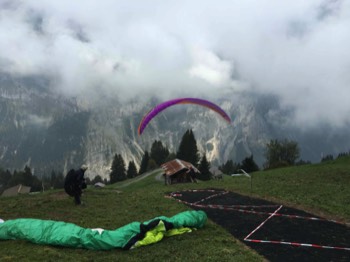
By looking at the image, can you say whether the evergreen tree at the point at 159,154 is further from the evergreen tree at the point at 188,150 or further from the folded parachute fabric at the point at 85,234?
the folded parachute fabric at the point at 85,234

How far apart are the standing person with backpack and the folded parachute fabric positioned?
7859mm

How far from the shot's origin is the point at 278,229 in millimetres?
17828

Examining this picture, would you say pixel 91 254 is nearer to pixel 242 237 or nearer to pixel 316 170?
pixel 242 237

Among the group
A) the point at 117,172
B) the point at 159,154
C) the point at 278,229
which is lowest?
the point at 278,229

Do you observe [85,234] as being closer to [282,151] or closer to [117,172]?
[117,172]

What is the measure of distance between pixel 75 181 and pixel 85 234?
30.5ft

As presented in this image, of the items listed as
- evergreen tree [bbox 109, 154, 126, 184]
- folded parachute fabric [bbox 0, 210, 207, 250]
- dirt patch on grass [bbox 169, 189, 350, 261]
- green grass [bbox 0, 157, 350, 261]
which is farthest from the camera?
evergreen tree [bbox 109, 154, 126, 184]

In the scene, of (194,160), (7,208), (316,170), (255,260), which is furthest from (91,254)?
(194,160)

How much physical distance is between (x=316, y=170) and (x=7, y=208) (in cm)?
3680

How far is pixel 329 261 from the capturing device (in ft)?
43.1

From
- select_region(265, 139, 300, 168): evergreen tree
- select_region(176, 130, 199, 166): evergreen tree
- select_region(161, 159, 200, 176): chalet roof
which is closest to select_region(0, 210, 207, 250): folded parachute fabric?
select_region(161, 159, 200, 176): chalet roof

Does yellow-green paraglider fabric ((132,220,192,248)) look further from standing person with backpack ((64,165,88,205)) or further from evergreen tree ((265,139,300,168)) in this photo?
evergreen tree ((265,139,300,168))

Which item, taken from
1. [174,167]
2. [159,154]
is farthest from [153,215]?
[159,154]

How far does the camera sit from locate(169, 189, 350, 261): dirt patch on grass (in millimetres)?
14200
